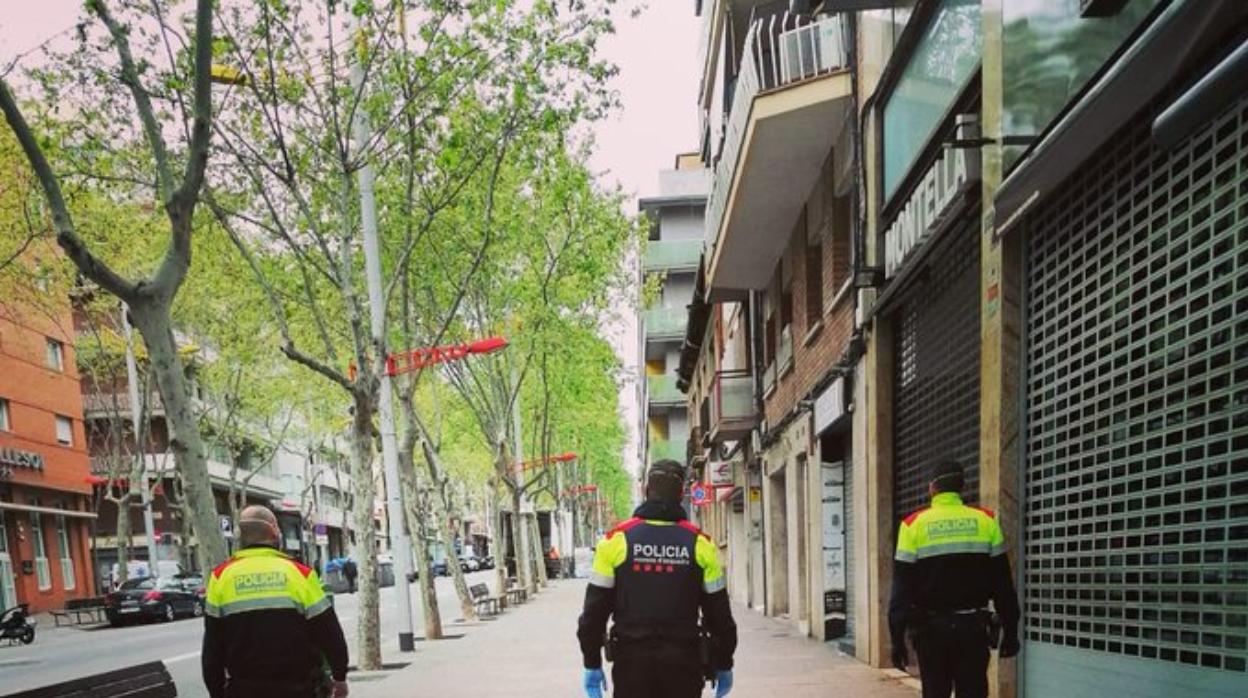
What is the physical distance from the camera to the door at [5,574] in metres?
30.9

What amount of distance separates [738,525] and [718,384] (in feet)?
19.7

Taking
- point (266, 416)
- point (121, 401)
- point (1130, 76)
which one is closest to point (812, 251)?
point (1130, 76)

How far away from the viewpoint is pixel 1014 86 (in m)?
6.13

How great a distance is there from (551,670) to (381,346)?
4425 mm

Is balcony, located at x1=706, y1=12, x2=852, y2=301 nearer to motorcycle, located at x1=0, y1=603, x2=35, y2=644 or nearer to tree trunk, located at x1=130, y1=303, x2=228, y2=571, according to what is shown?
tree trunk, located at x1=130, y1=303, x2=228, y2=571

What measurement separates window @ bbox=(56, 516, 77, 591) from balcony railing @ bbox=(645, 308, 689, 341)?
27.7m

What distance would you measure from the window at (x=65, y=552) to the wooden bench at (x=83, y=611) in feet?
18.4

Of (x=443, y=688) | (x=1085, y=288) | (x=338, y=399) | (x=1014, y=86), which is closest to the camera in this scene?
(x=1085, y=288)

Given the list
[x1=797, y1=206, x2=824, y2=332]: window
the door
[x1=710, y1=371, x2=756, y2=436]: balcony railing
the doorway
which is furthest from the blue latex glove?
the door

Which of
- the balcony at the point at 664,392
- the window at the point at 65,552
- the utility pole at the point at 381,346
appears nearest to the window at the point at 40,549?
the window at the point at 65,552

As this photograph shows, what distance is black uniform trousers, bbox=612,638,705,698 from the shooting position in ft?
14.6

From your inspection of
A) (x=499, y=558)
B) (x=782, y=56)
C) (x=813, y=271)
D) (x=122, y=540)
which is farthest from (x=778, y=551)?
(x=122, y=540)

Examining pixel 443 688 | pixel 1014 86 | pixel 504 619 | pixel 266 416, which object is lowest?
pixel 504 619

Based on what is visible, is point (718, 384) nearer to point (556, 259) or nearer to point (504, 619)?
point (556, 259)
